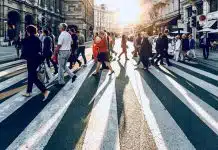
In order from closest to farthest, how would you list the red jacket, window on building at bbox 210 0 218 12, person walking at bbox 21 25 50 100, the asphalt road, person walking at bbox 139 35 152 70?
the asphalt road
person walking at bbox 21 25 50 100
the red jacket
person walking at bbox 139 35 152 70
window on building at bbox 210 0 218 12

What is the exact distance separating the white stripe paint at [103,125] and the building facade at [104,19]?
426ft

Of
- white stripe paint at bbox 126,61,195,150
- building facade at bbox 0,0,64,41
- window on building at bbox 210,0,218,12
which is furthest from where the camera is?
window on building at bbox 210,0,218,12

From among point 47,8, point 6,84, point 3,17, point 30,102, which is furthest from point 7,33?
point 30,102

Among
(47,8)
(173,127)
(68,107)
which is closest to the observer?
(173,127)

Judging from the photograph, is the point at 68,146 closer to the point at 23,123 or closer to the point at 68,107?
the point at 23,123

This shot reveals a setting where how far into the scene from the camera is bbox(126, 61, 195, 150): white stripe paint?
411 cm

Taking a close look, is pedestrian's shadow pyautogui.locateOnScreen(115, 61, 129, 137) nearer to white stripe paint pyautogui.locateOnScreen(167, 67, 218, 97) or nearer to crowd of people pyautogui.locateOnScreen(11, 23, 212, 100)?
crowd of people pyautogui.locateOnScreen(11, 23, 212, 100)

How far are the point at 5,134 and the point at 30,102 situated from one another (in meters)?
2.26

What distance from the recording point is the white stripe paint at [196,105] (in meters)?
5.24

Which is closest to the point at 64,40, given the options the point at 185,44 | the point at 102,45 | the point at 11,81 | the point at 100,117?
the point at 11,81

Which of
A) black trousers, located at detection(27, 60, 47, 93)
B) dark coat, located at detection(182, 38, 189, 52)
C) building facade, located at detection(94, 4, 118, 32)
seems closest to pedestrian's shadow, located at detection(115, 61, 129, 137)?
black trousers, located at detection(27, 60, 47, 93)

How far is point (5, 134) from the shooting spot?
458 centimetres

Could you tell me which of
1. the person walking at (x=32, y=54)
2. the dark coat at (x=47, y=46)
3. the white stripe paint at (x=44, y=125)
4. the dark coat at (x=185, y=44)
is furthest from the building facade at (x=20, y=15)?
the white stripe paint at (x=44, y=125)

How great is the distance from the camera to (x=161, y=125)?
4988 mm
